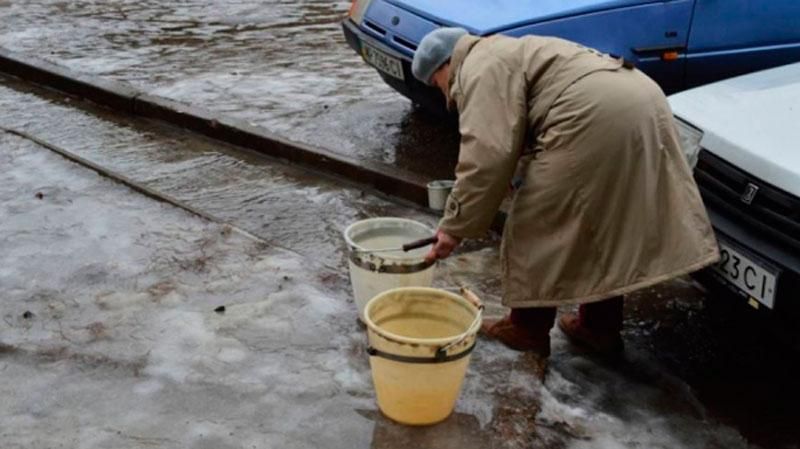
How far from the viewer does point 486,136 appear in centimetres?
326

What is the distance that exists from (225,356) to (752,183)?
2.14m

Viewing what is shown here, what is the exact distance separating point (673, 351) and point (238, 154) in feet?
11.4

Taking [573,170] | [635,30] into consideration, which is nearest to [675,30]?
[635,30]

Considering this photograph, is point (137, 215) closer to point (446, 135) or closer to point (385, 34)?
point (385, 34)

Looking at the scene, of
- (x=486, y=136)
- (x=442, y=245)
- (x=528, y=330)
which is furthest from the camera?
(x=528, y=330)

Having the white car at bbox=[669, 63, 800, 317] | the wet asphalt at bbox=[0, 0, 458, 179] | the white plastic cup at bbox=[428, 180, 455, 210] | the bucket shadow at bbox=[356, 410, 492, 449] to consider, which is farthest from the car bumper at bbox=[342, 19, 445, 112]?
the bucket shadow at bbox=[356, 410, 492, 449]

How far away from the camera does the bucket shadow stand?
3217 millimetres

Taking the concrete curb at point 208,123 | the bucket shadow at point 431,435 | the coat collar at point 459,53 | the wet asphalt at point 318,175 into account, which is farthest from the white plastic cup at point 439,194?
the bucket shadow at point 431,435

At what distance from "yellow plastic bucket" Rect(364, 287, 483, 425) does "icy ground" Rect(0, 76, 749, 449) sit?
0.11 m

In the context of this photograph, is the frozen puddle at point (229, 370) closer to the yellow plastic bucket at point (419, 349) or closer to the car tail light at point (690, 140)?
the yellow plastic bucket at point (419, 349)

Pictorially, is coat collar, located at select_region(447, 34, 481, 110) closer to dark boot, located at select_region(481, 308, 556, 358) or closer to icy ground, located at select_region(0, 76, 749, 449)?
dark boot, located at select_region(481, 308, 556, 358)

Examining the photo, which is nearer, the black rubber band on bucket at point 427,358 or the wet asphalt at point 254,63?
the black rubber band on bucket at point 427,358

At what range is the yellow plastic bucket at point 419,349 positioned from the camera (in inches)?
121

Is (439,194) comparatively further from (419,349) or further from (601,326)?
(419,349)
